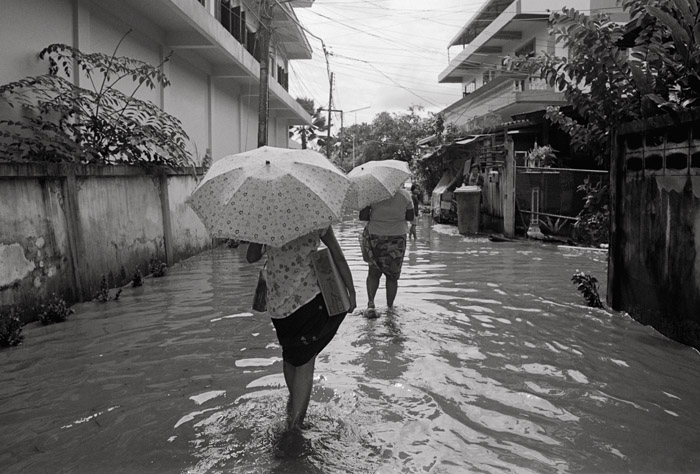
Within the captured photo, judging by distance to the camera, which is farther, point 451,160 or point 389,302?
point 451,160

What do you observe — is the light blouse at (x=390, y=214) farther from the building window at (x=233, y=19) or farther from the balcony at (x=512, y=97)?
the balcony at (x=512, y=97)

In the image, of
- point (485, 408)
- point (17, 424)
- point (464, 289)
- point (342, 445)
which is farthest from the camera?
point (464, 289)

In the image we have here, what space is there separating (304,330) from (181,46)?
41.1ft

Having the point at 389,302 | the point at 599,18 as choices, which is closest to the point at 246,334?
the point at 389,302

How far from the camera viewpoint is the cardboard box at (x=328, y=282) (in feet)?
12.2

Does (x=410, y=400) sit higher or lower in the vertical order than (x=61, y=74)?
lower

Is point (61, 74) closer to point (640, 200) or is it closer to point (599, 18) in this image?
point (599, 18)

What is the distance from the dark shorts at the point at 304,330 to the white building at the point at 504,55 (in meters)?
18.6

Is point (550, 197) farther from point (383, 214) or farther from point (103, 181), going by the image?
point (103, 181)

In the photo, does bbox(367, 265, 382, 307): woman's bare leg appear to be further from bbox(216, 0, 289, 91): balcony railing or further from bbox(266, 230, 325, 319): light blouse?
bbox(216, 0, 289, 91): balcony railing

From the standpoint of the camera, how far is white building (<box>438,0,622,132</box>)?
2708cm

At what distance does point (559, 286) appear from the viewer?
9172mm

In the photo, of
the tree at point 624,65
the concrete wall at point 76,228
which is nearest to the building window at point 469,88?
the concrete wall at point 76,228

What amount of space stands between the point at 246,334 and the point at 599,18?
5.56 m
